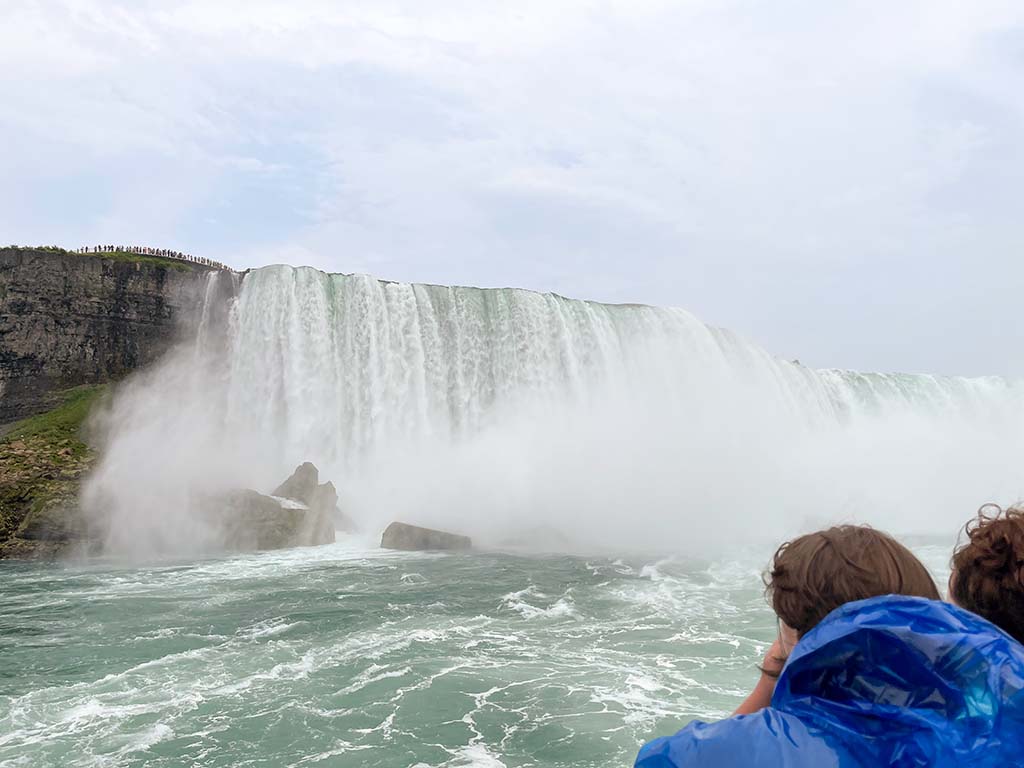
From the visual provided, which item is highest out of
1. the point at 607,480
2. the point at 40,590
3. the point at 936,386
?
the point at 936,386

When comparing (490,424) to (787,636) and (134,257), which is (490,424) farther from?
(787,636)

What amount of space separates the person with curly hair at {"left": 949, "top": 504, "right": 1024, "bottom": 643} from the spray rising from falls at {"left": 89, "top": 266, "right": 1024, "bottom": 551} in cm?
2069

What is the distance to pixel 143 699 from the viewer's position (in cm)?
822

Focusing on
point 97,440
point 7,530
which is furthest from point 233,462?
point 7,530

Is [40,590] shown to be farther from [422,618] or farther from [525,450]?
[525,450]

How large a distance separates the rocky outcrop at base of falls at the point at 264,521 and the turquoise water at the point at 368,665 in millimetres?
4143

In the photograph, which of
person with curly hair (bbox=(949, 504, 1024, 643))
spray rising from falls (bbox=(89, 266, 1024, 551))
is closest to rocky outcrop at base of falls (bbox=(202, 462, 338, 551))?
spray rising from falls (bbox=(89, 266, 1024, 551))

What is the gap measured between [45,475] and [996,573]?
2631 centimetres

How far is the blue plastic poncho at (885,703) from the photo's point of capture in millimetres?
1075

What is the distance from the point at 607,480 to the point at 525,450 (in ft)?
9.79

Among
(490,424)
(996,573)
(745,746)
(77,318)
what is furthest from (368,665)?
(77,318)

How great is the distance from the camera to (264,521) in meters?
20.7

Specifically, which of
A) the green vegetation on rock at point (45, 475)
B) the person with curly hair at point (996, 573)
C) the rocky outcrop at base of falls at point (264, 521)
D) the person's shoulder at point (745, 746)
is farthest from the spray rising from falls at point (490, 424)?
the person's shoulder at point (745, 746)

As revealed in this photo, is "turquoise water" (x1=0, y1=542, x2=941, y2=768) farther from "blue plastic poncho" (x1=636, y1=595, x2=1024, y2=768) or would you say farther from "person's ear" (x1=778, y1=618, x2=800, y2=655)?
"blue plastic poncho" (x1=636, y1=595, x2=1024, y2=768)
